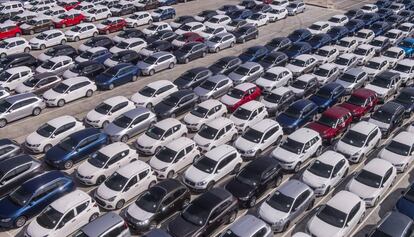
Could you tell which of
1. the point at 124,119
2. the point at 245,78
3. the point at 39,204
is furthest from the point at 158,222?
the point at 245,78

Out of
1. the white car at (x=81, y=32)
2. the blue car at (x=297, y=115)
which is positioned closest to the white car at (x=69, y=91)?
the white car at (x=81, y=32)

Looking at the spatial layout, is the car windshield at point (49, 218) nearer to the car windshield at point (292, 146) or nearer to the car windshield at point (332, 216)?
the car windshield at point (332, 216)

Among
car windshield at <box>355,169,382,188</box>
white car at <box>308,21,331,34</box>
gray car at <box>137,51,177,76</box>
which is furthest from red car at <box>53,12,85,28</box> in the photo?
car windshield at <box>355,169,382,188</box>

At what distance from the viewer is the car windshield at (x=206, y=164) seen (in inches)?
880

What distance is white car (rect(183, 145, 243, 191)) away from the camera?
21969 millimetres

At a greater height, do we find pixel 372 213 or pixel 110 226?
pixel 110 226

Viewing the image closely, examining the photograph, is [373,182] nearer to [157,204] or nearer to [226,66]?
[157,204]

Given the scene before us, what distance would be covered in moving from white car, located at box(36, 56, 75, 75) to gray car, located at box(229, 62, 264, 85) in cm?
1290

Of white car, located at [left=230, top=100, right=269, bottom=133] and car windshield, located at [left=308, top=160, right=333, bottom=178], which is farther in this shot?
white car, located at [left=230, top=100, right=269, bottom=133]

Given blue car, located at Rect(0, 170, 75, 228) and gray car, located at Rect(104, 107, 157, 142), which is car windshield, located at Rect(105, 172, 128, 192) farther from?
gray car, located at Rect(104, 107, 157, 142)

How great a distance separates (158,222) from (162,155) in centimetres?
457

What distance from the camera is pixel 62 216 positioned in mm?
19078

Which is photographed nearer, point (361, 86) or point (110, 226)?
point (110, 226)

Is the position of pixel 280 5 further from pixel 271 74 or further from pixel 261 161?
pixel 261 161
